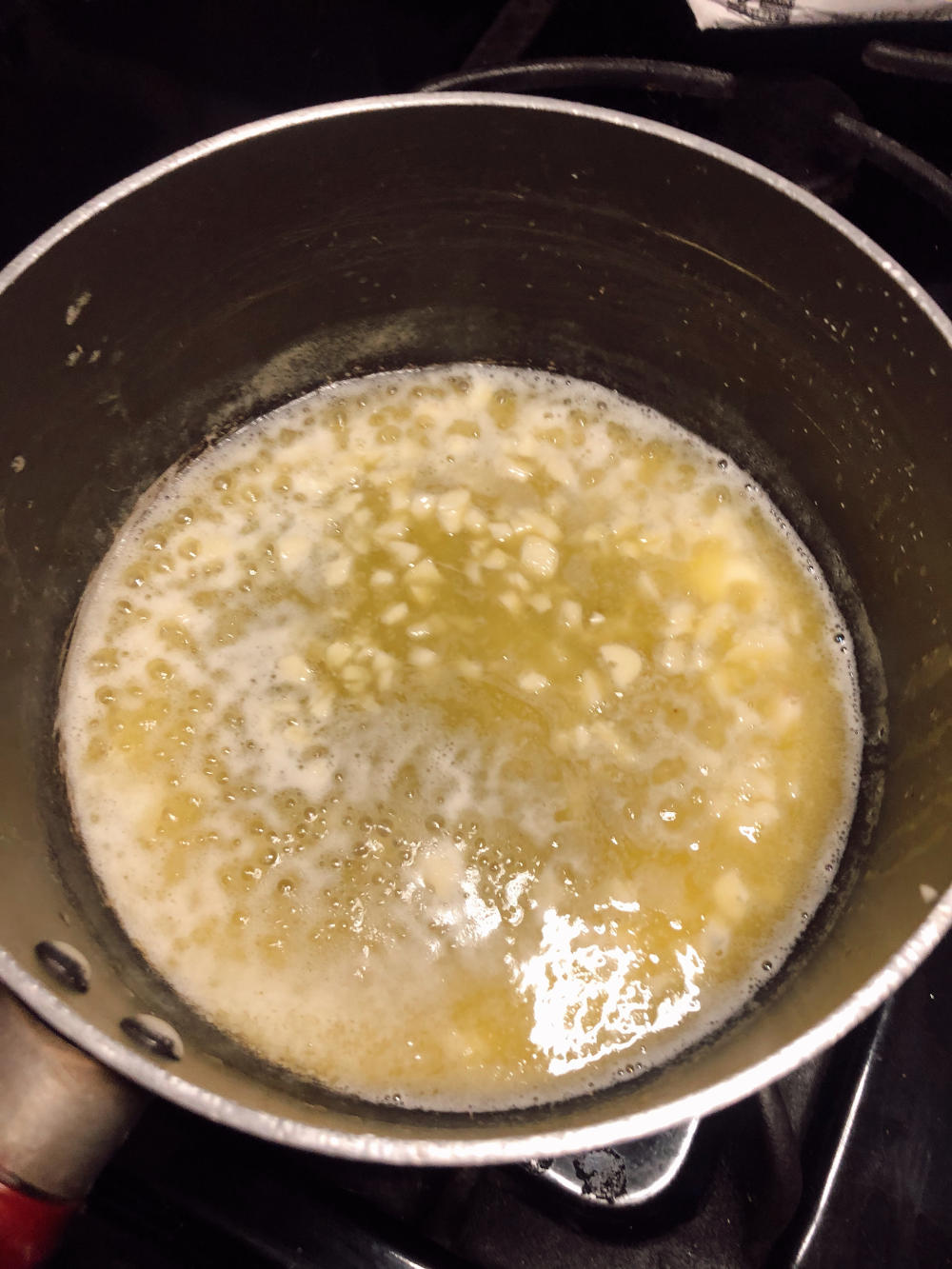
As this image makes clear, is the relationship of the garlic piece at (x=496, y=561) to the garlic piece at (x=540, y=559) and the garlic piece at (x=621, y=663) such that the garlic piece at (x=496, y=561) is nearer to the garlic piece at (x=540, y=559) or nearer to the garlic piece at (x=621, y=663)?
the garlic piece at (x=540, y=559)

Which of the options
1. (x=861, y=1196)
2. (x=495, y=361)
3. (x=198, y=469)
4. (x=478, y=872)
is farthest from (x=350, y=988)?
(x=495, y=361)

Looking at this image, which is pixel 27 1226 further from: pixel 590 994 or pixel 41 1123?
pixel 590 994

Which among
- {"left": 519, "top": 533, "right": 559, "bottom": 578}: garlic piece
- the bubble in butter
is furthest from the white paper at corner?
{"left": 519, "top": 533, "right": 559, "bottom": 578}: garlic piece

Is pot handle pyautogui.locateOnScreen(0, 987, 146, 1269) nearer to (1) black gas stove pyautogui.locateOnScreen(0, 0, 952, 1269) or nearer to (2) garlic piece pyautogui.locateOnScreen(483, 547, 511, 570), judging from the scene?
(1) black gas stove pyautogui.locateOnScreen(0, 0, 952, 1269)

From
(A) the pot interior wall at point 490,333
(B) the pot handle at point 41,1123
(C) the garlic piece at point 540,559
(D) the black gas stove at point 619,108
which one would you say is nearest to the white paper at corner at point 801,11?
(D) the black gas stove at point 619,108

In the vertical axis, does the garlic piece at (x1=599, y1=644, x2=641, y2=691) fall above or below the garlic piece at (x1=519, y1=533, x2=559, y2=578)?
below

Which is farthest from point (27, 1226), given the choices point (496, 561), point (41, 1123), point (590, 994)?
point (496, 561)
